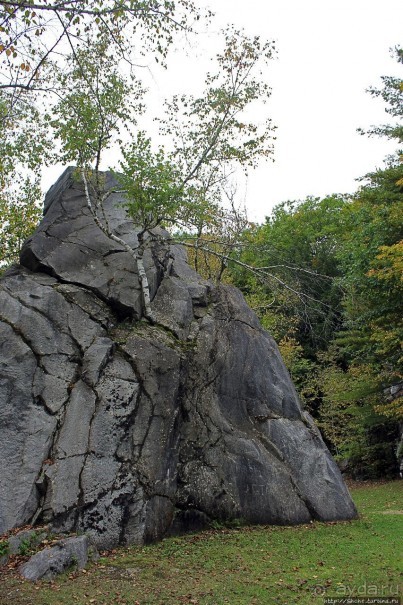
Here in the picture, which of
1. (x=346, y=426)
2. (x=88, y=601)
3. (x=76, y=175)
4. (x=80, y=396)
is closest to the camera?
(x=88, y=601)

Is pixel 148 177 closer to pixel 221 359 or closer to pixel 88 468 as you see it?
pixel 221 359

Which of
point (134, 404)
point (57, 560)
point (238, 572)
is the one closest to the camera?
point (57, 560)

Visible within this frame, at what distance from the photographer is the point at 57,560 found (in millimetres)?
9414

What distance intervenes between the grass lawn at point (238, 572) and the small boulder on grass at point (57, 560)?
190 millimetres

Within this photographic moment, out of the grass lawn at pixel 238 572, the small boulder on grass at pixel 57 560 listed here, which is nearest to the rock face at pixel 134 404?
the small boulder on grass at pixel 57 560

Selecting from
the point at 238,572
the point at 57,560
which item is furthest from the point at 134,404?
the point at 238,572

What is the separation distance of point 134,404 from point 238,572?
4115 millimetres

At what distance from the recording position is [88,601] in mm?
8023

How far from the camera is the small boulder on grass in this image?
9086 mm

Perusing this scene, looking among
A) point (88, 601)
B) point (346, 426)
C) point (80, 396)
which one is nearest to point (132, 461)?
point (80, 396)

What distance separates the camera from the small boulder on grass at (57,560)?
909cm

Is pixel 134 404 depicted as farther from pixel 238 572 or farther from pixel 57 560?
pixel 238 572

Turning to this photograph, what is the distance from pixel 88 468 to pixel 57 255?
5821 mm

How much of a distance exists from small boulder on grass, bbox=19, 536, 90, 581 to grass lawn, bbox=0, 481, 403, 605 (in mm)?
190
